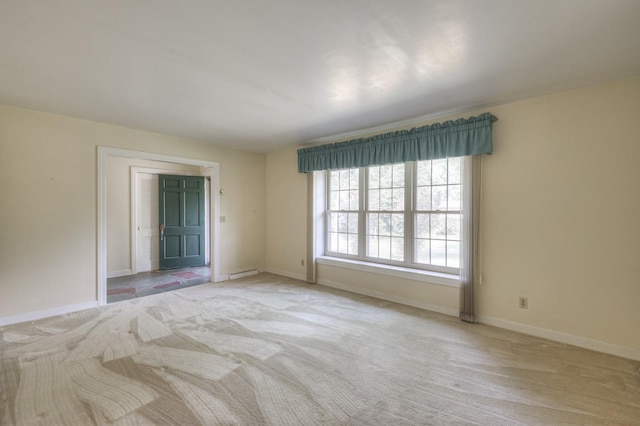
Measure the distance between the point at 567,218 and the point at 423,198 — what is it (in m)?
1.49

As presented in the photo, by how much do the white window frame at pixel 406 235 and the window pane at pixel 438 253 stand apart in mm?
65

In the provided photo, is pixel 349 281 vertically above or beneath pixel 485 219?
beneath

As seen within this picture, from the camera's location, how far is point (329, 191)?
4.94 meters

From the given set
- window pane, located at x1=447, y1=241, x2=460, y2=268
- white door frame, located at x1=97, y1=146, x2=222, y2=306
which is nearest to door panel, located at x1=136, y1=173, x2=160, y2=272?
white door frame, located at x1=97, y1=146, x2=222, y2=306

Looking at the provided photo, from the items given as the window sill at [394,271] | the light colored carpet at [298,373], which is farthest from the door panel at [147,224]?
the window sill at [394,271]

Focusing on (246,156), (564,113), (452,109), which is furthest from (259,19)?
(246,156)

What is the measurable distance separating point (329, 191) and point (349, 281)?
1.61 m

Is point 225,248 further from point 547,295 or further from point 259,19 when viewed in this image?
point 547,295

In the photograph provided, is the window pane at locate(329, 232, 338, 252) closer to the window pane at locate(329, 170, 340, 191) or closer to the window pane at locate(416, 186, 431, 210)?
the window pane at locate(329, 170, 340, 191)

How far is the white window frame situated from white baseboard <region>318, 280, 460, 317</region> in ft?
1.24

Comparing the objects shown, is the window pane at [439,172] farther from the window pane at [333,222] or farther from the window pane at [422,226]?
the window pane at [333,222]

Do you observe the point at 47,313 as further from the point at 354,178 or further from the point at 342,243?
the point at 354,178

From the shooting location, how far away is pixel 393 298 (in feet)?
12.7

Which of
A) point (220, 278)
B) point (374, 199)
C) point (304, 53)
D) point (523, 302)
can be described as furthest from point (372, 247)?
point (304, 53)
